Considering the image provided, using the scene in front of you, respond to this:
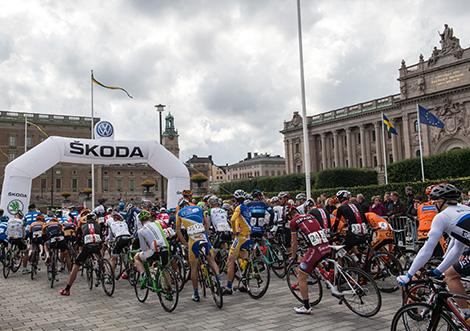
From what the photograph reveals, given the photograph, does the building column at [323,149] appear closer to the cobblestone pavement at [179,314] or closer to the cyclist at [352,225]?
the cobblestone pavement at [179,314]

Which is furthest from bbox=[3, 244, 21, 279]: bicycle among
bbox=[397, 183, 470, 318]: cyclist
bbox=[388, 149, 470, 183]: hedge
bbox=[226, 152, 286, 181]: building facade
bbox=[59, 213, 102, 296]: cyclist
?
bbox=[226, 152, 286, 181]: building facade

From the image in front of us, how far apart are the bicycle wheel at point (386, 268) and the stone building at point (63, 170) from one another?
88097mm

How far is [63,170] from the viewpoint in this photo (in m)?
103

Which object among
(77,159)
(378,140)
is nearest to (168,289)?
(77,159)

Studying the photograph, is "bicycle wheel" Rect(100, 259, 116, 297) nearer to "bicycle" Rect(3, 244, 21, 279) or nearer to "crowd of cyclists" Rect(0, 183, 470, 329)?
"crowd of cyclists" Rect(0, 183, 470, 329)

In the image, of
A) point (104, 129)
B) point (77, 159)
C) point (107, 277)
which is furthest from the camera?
point (104, 129)

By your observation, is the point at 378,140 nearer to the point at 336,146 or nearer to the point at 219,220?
the point at 336,146

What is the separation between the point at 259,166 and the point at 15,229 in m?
153

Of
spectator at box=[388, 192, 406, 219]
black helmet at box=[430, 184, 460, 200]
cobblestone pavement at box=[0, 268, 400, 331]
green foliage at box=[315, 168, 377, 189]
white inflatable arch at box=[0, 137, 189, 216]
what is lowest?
cobblestone pavement at box=[0, 268, 400, 331]

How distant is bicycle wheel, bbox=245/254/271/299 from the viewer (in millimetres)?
9312

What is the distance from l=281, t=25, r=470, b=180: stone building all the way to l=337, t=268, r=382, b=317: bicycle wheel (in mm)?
63919

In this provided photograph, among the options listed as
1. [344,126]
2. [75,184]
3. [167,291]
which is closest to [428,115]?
[167,291]

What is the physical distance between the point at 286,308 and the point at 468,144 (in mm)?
63974

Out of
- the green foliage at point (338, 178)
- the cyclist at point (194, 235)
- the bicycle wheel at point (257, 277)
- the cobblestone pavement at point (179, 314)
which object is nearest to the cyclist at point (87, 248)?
the cobblestone pavement at point (179, 314)
